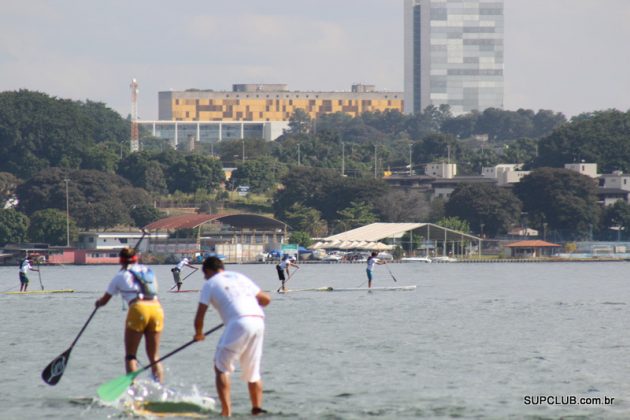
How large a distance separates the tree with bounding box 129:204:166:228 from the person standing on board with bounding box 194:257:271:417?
5960 inches

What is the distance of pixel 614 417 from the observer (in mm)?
21578

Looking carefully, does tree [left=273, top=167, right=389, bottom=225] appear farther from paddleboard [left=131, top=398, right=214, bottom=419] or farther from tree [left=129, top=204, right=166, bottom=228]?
paddleboard [left=131, top=398, right=214, bottom=419]

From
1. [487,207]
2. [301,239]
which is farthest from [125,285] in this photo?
[487,207]

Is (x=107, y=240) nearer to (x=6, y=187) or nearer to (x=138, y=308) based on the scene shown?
(x=6, y=187)

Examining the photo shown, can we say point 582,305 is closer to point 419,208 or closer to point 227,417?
point 227,417

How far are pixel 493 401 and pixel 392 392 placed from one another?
1.89m

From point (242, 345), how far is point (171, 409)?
3.17 meters

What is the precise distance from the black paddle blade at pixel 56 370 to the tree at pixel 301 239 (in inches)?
5430

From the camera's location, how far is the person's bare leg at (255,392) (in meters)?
20.4

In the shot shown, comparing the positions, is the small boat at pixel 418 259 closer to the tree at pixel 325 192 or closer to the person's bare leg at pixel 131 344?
the tree at pixel 325 192

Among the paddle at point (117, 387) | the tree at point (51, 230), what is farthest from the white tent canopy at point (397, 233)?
the paddle at point (117, 387)

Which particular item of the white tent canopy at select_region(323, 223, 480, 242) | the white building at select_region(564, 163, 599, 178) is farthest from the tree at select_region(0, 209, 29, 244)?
the white building at select_region(564, 163, 599, 178)

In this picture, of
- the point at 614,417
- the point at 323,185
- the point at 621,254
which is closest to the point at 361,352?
the point at 614,417

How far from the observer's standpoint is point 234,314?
766 inches
